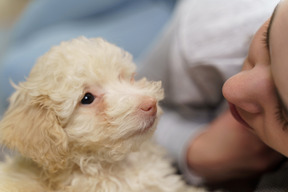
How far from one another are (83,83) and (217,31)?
64 cm

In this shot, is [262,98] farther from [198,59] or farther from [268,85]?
[198,59]

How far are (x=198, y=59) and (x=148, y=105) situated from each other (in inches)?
20.1

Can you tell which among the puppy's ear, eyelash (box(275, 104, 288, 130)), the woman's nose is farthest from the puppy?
eyelash (box(275, 104, 288, 130))

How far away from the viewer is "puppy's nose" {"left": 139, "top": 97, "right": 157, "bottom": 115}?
93 centimetres

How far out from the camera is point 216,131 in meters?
1.37

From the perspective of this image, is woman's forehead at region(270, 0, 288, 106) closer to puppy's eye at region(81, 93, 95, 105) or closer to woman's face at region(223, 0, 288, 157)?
woman's face at region(223, 0, 288, 157)

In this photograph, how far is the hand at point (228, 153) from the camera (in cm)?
128

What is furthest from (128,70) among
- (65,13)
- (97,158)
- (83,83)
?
(65,13)

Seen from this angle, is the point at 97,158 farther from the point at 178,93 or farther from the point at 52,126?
the point at 178,93

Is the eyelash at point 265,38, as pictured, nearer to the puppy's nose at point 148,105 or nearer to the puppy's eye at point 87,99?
the puppy's nose at point 148,105

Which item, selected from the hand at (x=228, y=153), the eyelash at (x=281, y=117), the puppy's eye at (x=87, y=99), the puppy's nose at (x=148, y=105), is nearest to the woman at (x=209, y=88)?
the hand at (x=228, y=153)

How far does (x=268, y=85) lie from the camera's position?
824mm

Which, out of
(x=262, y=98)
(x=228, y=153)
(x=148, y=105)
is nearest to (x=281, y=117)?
(x=262, y=98)

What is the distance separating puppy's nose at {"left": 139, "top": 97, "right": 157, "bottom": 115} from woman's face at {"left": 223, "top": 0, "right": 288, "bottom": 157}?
0.21m
